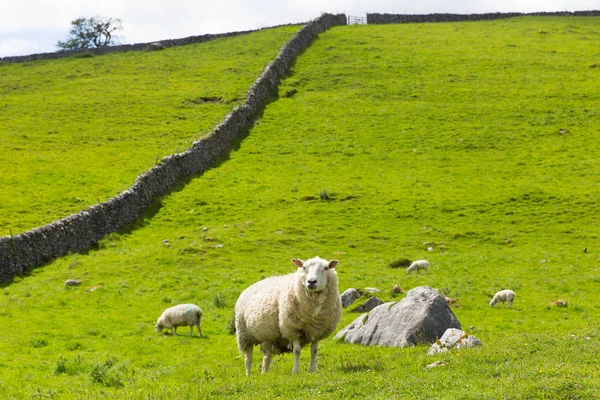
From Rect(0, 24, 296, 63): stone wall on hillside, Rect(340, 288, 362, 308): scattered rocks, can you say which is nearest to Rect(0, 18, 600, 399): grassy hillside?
Rect(340, 288, 362, 308): scattered rocks

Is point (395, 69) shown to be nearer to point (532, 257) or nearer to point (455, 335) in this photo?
point (532, 257)

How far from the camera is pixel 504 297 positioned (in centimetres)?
2336

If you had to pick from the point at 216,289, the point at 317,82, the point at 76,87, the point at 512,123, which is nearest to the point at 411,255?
the point at 216,289

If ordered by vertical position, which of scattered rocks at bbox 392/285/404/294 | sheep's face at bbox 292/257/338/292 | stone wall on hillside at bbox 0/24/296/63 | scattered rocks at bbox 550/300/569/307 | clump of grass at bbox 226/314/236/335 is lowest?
scattered rocks at bbox 550/300/569/307

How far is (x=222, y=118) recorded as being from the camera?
52.9m

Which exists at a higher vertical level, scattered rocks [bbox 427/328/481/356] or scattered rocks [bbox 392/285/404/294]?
scattered rocks [bbox 427/328/481/356]

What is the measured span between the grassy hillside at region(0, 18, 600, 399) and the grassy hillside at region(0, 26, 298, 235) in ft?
14.0

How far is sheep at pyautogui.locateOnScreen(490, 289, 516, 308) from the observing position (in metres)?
23.2

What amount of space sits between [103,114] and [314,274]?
47.4 metres

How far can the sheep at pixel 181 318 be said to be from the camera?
20500mm

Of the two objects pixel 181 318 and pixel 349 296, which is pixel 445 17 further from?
pixel 181 318

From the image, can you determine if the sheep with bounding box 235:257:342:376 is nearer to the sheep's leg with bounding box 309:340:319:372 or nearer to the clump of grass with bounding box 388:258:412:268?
the sheep's leg with bounding box 309:340:319:372

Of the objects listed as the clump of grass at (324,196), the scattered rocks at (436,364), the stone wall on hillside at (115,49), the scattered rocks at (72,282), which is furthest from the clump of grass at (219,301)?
the stone wall on hillside at (115,49)

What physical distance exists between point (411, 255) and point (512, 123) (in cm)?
2417
